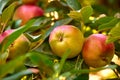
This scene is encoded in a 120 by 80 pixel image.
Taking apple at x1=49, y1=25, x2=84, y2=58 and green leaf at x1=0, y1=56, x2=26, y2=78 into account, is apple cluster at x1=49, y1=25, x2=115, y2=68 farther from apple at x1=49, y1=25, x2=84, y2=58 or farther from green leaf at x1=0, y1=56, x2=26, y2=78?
green leaf at x1=0, y1=56, x2=26, y2=78

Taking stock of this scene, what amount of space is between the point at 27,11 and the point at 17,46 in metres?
0.39

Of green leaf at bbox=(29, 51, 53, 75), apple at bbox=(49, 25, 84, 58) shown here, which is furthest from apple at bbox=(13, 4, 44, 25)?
green leaf at bbox=(29, 51, 53, 75)

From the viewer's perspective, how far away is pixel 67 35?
0.81 m

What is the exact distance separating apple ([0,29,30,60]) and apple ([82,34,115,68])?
0.45 ft

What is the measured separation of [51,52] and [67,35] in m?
0.06

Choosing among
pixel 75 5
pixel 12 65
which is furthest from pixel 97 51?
pixel 12 65

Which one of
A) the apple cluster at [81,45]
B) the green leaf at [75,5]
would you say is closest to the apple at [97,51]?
the apple cluster at [81,45]

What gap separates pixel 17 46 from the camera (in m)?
0.78

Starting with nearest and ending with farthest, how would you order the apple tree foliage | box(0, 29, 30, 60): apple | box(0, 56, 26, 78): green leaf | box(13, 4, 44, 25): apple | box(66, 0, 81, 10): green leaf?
box(0, 56, 26, 78): green leaf → the apple tree foliage → box(0, 29, 30, 60): apple → box(66, 0, 81, 10): green leaf → box(13, 4, 44, 25): apple

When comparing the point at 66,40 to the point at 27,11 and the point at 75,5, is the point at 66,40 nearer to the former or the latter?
the point at 75,5

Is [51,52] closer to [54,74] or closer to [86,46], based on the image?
[86,46]

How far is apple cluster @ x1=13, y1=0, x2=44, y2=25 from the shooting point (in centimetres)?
115

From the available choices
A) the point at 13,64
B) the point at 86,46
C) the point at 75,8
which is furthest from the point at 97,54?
the point at 13,64

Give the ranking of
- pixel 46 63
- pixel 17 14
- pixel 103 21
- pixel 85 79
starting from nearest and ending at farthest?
1. pixel 46 63
2. pixel 85 79
3. pixel 103 21
4. pixel 17 14
